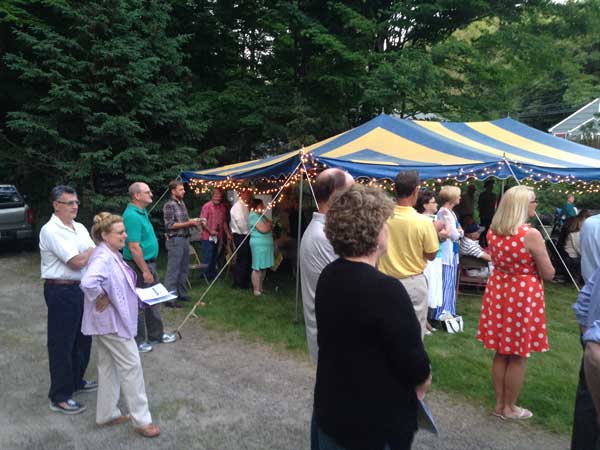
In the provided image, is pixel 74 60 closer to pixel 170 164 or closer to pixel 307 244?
pixel 170 164

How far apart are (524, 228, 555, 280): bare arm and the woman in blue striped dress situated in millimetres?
2283

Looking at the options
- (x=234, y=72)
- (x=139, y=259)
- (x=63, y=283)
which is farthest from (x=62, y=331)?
(x=234, y=72)

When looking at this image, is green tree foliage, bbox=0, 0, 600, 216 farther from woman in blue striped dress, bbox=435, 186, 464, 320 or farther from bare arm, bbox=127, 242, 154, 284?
woman in blue striped dress, bbox=435, 186, 464, 320

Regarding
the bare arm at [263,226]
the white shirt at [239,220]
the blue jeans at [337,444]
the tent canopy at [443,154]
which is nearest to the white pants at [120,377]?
the blue jeans at [337,444]

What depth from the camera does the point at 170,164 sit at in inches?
437

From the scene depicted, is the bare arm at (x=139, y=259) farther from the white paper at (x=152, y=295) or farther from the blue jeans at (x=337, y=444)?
the blue jeans at (x=337, y=444)

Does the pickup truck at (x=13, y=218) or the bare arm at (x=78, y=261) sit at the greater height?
the bare arm at (x=78, y=261)

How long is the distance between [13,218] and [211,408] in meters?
9.10

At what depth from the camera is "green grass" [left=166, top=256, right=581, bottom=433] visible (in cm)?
390

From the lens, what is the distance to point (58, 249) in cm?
341

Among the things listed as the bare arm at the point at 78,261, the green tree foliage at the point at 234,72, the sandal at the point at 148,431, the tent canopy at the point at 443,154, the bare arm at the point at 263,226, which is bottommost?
the sandal at the point at 148,431

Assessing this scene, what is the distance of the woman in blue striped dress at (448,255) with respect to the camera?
18.1 ft

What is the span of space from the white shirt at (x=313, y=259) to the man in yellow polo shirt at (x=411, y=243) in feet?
3.45

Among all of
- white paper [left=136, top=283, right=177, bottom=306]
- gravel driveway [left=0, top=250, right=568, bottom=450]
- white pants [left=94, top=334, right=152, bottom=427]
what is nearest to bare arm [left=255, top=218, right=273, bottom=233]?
gravel driveway [left=0, top=250, right=568, bottom=450]
